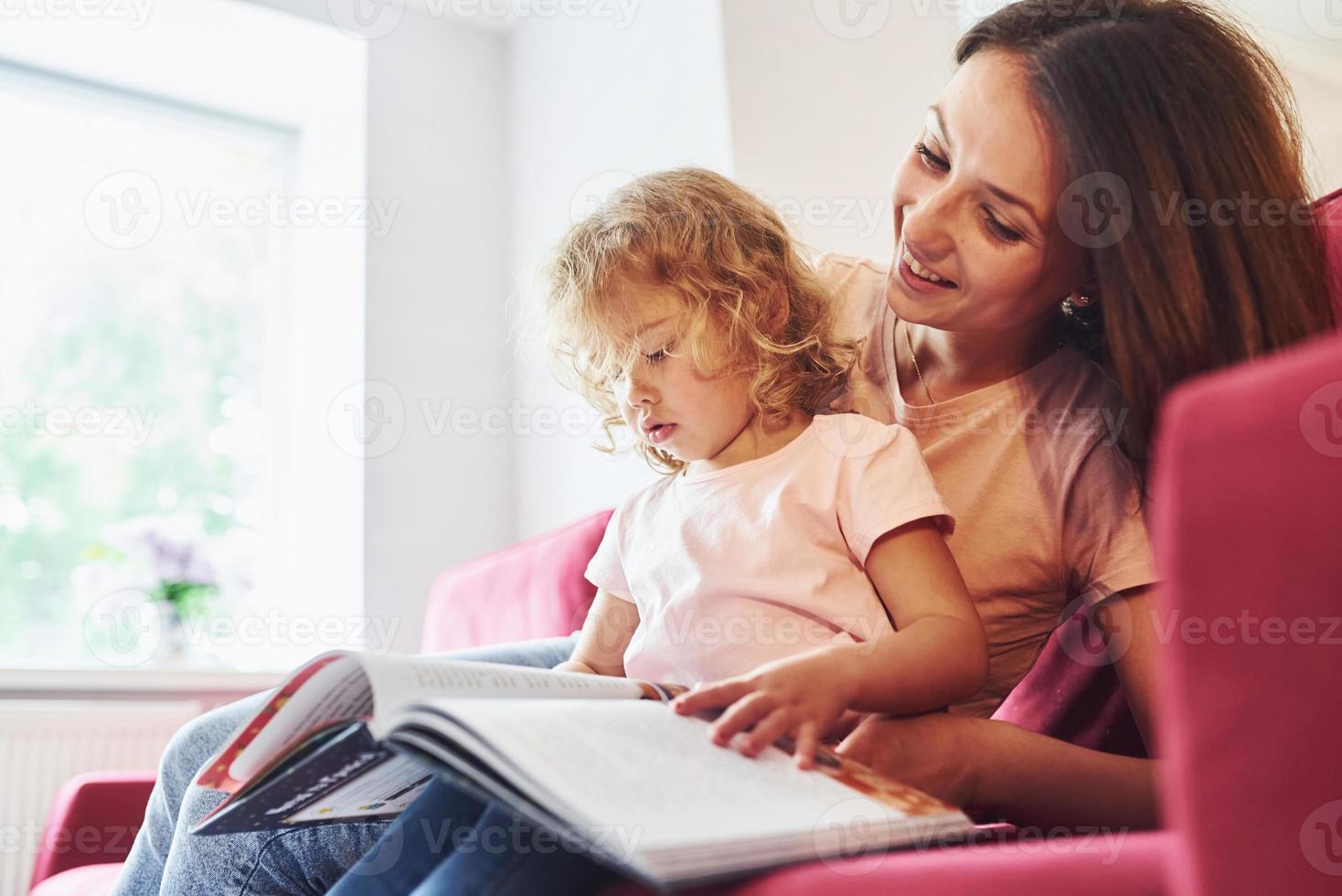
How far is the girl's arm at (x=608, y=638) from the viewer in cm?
117

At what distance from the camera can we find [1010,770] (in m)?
0.84

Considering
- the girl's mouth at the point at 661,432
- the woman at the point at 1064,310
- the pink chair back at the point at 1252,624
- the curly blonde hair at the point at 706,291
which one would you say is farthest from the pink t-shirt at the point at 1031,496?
the pink chair back at the point at 1252,624

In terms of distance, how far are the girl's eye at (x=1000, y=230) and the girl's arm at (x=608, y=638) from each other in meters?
0.49

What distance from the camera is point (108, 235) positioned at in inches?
117

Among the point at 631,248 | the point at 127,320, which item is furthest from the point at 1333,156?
the point at 127,320

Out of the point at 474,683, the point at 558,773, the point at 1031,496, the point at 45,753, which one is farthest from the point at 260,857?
the point at 45,753

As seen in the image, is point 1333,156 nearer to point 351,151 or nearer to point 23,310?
point 351,151

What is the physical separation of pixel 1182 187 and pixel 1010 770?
0.48 m

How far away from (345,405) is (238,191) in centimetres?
79

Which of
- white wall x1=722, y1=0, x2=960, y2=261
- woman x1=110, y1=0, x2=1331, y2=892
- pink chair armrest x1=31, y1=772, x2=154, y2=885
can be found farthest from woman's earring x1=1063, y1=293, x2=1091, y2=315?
pink chair armrest x1=31, y1=772, x2=154, y2=885

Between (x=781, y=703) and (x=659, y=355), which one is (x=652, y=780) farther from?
(x=659, y=355)

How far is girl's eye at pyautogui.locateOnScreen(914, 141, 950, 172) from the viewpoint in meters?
1.06

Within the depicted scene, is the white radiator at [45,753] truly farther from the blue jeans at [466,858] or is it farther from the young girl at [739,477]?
the blue jeans at [466,858]

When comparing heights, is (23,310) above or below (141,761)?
above
